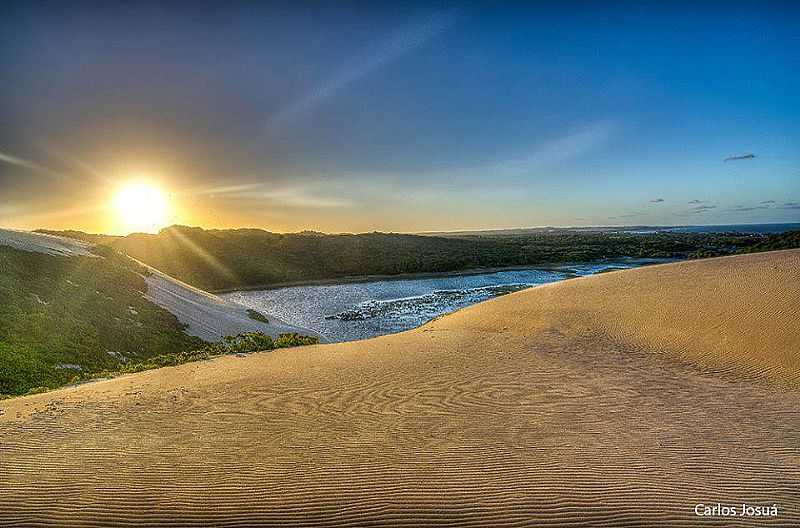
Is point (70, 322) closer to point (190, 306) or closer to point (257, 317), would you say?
point (190, 306)

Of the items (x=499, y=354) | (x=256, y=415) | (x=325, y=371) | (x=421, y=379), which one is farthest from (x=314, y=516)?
(x=499, y=354)

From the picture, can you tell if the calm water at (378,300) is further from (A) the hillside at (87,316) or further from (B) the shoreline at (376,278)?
(A) the hillside at (87,316)

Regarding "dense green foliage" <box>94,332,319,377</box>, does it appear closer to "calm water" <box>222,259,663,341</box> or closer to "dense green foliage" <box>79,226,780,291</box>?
"calm water" <box>222,259,663,341</box>

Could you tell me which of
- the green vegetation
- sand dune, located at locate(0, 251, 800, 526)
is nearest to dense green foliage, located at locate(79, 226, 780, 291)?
the green vegetation

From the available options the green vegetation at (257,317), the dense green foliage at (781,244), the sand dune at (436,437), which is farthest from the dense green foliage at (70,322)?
the dense green foliage at (781,244)

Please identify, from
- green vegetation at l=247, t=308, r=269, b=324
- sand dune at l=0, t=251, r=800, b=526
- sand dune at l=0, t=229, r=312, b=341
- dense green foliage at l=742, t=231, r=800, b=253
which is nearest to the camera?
sand dune at l=0, t=251, r=800, b=526

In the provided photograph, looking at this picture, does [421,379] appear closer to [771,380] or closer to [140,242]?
[771,380]

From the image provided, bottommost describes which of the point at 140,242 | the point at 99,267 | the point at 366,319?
the point at 366,319
